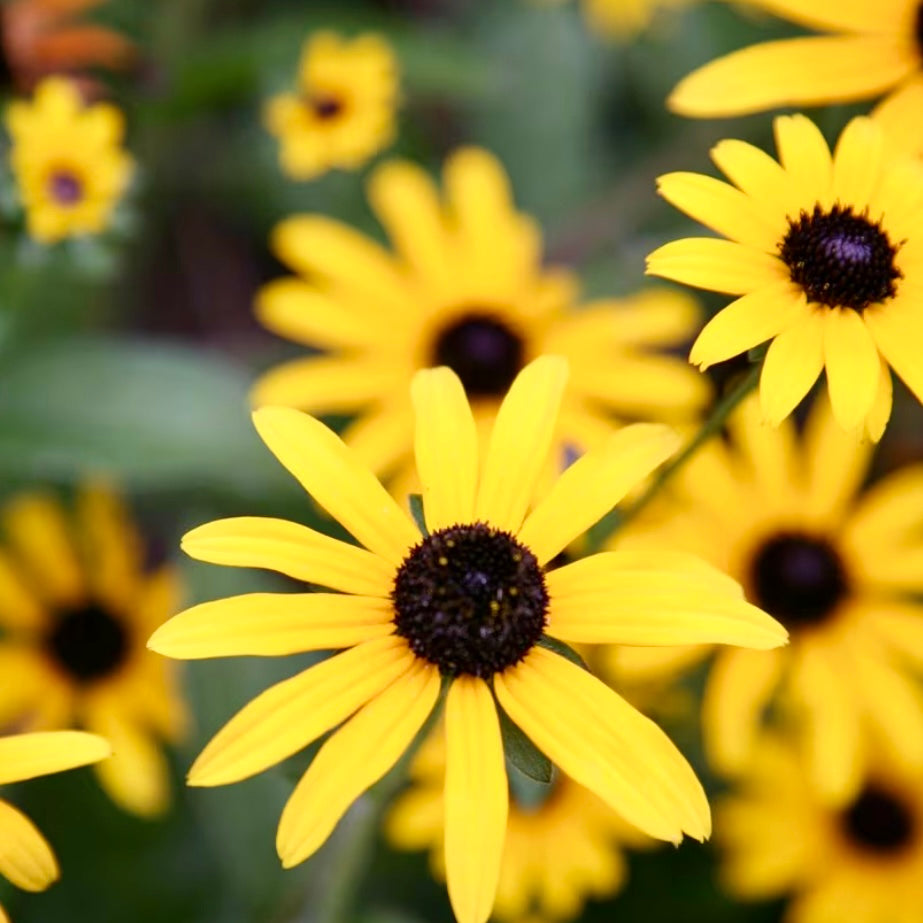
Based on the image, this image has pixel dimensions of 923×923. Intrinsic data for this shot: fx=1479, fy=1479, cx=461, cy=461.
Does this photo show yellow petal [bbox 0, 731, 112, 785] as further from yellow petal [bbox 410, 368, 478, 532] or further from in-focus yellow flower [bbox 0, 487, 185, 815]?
in-focus yellow flower [bbox 0, 487, 185, 815]

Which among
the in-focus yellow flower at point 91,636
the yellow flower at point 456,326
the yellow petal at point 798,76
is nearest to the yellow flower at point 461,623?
the yellow petal at point 798,76

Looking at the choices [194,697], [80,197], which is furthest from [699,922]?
[80,197]

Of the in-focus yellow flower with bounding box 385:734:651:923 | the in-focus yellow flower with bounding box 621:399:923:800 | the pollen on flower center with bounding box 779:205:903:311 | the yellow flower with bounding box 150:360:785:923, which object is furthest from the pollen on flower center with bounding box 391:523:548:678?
the in-focus yellow flower with bounding box 385:734:651:923

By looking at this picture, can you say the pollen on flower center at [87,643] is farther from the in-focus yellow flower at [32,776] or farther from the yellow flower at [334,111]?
the in-focus yellow flower at [32,776]

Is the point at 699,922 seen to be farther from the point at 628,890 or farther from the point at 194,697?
the point at 194,697

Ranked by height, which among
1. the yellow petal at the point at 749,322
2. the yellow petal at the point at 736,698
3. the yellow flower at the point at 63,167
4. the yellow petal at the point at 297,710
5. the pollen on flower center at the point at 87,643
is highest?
the yellow petal at the point at 749,322

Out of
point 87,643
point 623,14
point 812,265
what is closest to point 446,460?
point 812,265

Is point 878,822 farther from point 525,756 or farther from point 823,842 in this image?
point 525,756
